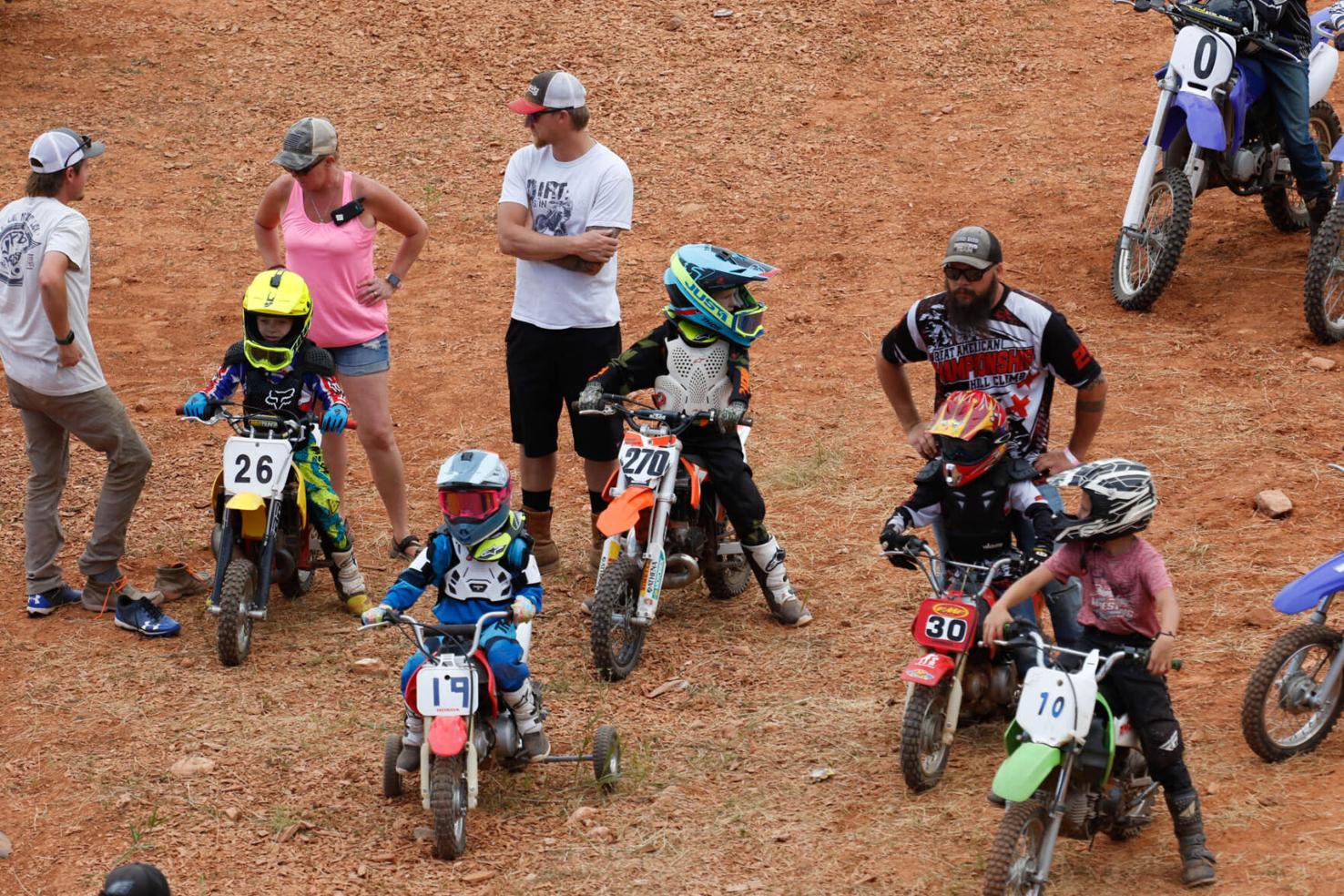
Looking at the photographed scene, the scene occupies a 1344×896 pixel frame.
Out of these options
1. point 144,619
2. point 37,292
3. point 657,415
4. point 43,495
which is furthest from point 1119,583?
point 43,495

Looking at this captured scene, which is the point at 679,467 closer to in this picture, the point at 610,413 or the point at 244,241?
the point at 610,413

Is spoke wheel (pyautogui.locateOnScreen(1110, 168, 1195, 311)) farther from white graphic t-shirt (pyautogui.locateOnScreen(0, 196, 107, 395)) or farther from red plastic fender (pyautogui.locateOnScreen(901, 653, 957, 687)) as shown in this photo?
white graphic t-shirt (pyautogui.locateOnScreen(0, 196, 107, 395))

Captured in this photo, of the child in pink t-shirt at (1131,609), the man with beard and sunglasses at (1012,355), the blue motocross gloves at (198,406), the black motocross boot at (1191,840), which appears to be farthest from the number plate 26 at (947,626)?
the blue motocross gloves at (198,406)

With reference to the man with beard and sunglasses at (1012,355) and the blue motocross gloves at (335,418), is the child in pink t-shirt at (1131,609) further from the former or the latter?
the blue motocross gloves at (335,418)

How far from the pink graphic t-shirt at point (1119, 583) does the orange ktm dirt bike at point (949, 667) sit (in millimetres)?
598

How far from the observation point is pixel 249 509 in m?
7.44

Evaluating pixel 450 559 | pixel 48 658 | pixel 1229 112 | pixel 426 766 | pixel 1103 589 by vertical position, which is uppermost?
pixel 1229 112

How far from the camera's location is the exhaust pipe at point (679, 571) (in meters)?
7.75

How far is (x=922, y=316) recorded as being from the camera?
21.9ft

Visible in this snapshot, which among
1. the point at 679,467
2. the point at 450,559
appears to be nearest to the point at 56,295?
the point at 450,559

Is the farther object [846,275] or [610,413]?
[846,275]

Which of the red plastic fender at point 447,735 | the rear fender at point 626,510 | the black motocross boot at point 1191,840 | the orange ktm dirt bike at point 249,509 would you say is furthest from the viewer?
the orange ktm dirt bike at point 249,509

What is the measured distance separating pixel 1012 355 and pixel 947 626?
1.22m

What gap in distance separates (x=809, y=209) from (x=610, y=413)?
22.4 ft
